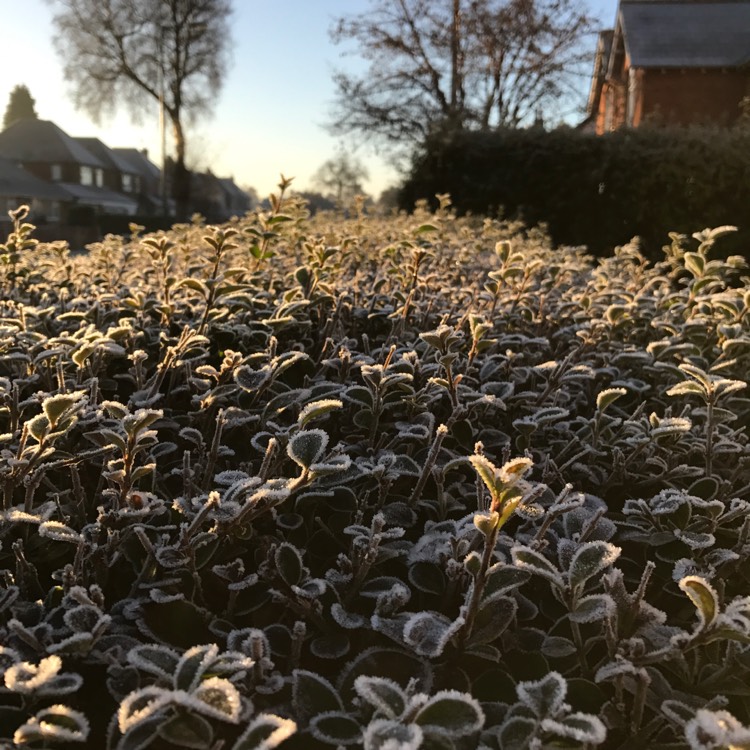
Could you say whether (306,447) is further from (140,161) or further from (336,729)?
(140,161)

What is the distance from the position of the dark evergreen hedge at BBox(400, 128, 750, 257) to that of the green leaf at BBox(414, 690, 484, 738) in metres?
11.4

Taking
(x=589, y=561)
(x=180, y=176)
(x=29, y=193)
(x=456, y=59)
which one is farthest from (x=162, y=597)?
(x=29, y=193)

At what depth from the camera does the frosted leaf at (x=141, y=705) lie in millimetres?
888

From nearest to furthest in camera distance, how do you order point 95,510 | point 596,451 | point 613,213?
point 95,510 → point 596,451 → point 613,213

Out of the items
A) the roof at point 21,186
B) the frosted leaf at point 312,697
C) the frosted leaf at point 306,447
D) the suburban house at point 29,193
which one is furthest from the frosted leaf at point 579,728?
the roof at point 21,186

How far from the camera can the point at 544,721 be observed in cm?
97

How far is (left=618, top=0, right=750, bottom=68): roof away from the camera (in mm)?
27469

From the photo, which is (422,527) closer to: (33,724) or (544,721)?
(544,721)

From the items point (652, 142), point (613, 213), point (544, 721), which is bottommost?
point (544, 721)

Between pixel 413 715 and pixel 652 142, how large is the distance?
1389 centimetres

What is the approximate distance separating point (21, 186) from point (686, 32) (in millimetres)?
47718

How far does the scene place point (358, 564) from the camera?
4.49 ft

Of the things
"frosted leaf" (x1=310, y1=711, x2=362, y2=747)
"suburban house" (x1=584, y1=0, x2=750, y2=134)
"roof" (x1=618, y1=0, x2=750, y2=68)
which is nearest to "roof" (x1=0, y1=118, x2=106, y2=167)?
"suburban house" (x1=584, y1=0, x2=750, y2=134)

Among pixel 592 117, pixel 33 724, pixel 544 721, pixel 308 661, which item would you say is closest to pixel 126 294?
pixel 308 661
